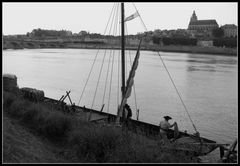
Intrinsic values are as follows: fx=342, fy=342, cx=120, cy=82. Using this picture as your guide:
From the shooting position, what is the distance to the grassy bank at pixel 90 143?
7379mm

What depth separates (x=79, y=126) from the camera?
1011 centimetres

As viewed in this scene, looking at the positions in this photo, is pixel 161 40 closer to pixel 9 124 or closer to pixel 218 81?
pixel 218 81

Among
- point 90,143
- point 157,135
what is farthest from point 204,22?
point 90,143

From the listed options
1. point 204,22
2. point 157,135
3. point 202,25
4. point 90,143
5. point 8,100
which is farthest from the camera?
point 202,25

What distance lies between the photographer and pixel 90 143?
27.7 ft

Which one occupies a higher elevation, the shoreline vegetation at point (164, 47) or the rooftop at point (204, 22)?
the rooftop at point (204, 22)

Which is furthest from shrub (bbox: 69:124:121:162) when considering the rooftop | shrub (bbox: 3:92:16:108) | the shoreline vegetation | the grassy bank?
the rooftop

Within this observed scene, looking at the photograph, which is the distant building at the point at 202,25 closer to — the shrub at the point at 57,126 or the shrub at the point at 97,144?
the shrub at the point at 57,126

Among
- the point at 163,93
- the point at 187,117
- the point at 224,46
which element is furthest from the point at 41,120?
the point at 224,46

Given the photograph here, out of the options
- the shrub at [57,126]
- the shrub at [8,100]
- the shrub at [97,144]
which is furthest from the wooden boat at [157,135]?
the shrub at [8,100]

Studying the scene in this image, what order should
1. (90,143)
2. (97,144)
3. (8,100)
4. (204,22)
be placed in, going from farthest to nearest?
(204,22) → (8,100) → (90,143) → (97,144)

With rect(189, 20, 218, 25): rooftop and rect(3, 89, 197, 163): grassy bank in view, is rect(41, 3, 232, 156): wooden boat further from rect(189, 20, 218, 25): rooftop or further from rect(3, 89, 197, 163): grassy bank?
rect(189, 20, 218, 25): rooftop

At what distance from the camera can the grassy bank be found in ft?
24.2

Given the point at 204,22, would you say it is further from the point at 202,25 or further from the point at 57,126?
the point at 57,126
